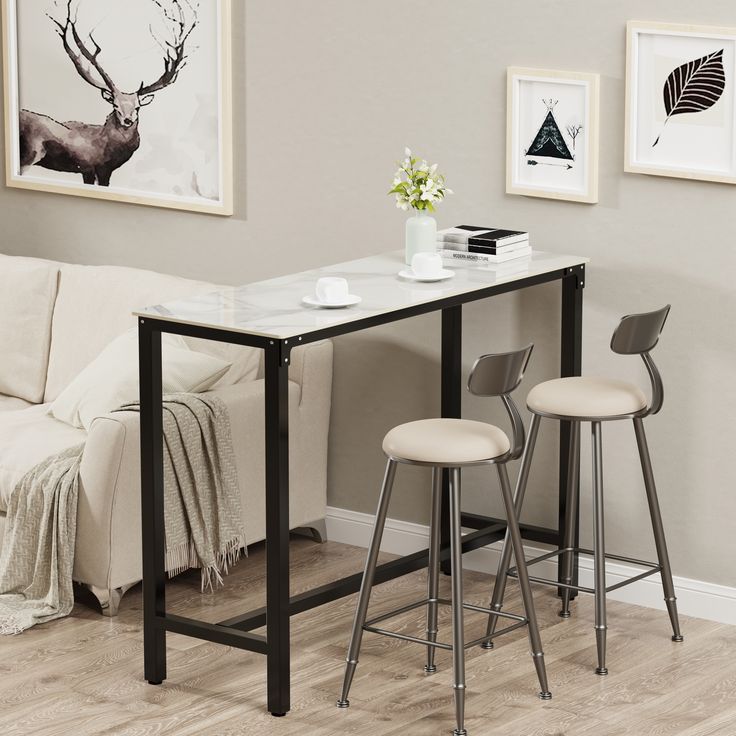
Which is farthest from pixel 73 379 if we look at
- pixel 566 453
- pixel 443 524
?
pixel 566 453

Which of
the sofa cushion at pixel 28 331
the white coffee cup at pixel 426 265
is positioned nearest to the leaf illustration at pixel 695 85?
the white coffee cup at pixel 426 265

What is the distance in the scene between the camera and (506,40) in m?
4.42

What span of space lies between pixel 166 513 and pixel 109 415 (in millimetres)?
340

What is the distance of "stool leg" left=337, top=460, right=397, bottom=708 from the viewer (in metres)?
3.62

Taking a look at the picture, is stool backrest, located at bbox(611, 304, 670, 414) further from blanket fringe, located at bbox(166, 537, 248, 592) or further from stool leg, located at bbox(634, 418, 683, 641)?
blanket fringe, located at bbox(166, 537, 248, 592)

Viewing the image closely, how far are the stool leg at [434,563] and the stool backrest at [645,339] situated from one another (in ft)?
1.95

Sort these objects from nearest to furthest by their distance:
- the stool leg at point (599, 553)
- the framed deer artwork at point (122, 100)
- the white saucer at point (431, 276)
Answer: the stool leg at point (599, 553), the white saucer at point (431, 276), the framed deer artwork at point (122, 100)

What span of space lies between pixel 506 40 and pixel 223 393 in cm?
135

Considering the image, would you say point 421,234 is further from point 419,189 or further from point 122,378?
point 122,378

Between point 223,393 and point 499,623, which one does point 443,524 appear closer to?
point 499,623

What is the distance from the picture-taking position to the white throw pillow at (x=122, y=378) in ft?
14.7

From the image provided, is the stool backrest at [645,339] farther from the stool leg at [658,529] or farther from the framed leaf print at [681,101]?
the framed leaf print at [681,101]

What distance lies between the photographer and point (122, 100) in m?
5.24

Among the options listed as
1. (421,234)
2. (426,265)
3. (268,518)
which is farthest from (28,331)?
(268,518)
